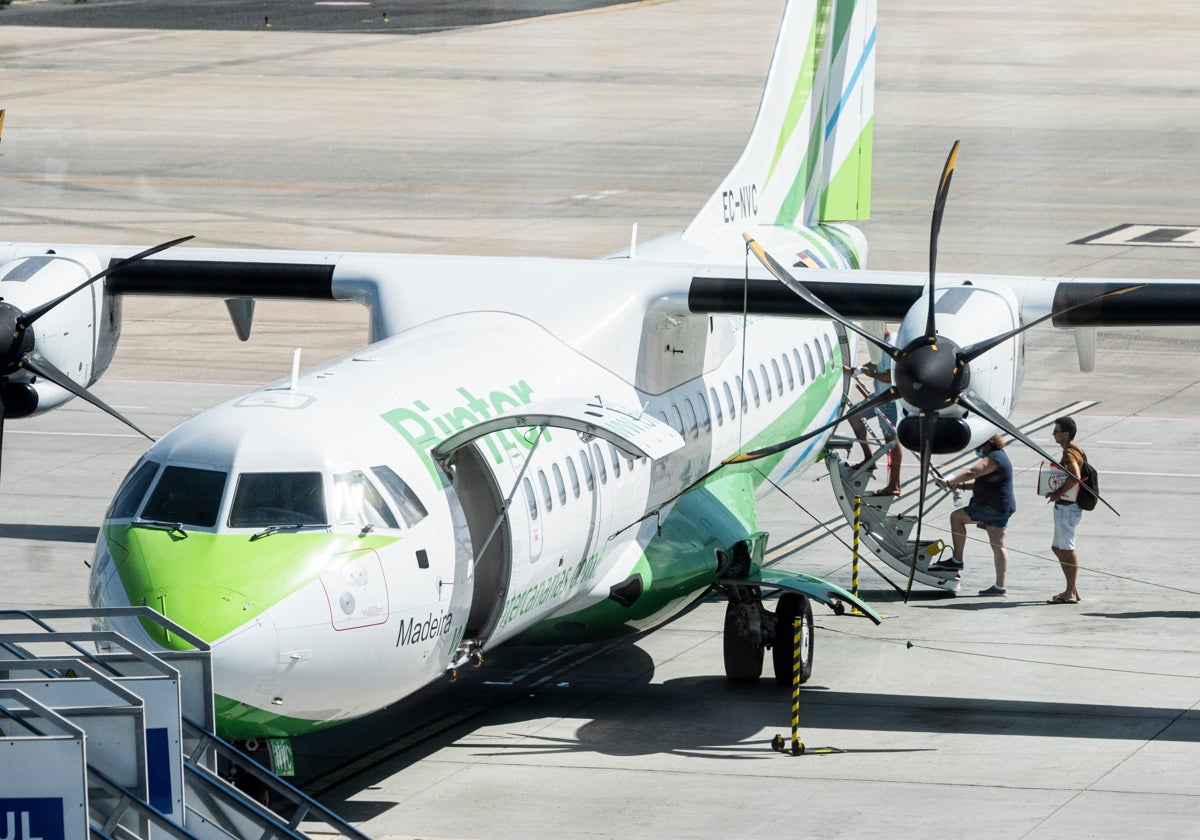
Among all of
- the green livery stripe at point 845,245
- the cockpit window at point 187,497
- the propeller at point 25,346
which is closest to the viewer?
the cockpit window at point 187,497

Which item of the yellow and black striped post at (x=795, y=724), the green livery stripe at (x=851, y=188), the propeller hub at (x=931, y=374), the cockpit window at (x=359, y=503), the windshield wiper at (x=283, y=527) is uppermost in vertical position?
the green livery stripe at (x=851, y=188)

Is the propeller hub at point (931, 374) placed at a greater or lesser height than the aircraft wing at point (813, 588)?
greater

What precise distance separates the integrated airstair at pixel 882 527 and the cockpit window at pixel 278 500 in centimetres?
856

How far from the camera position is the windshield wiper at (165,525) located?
15.0 meters

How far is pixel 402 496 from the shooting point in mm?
15742

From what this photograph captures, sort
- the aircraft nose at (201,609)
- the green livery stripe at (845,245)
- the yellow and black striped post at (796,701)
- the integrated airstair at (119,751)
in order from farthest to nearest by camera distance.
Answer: the green livery stripe at (845,245), the yellow and black striped post at (796,701), the aircraft nose at (201,609), the integrated airstair at (119,751)

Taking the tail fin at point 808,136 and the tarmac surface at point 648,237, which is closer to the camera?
the tarmac surface at point 648,237

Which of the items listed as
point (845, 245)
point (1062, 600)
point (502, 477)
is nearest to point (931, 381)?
point (502, 477)

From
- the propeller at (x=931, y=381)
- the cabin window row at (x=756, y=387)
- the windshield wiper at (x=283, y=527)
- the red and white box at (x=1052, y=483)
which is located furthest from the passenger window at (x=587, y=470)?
the red and white box at (x=1052, y=483)

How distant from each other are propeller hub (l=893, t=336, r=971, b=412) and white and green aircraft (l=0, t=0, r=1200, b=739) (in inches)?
0.9

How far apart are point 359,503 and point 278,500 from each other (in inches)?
24.4

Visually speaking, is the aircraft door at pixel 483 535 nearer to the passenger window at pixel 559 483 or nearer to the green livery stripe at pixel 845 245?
the passenger window at pixel 559 483

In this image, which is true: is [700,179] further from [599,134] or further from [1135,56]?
[1135,56]

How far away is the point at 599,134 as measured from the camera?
194 feet
